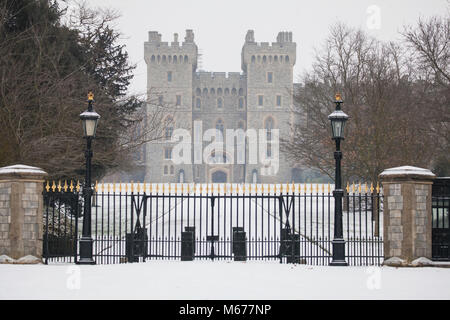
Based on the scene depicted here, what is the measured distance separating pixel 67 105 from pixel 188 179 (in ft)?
169

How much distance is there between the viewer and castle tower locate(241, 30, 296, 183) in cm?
6906

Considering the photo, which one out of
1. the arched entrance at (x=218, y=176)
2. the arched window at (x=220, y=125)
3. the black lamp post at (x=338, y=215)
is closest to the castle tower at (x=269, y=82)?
→ the arched window at (x=220, y=125)

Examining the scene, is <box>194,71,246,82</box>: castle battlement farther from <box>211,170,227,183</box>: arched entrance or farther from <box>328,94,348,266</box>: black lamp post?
<box>328,94,348,266</box>: black lamp post

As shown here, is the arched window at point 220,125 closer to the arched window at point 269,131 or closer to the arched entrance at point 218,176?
the arched entrance at point 218,176

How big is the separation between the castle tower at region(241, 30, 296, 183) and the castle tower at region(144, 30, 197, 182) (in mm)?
7183

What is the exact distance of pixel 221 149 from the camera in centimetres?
7031

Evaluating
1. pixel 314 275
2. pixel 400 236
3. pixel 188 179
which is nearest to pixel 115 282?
pixel 314 275

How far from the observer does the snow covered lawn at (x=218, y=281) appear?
26.3ft

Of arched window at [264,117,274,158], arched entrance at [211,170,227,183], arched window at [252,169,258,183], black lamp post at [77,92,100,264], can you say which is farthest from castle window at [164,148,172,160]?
black lamp post at [77,92,100,264]

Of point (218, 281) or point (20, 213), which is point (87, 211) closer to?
point (20, 213)

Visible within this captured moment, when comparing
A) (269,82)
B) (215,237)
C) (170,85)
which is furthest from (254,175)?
(215,237)

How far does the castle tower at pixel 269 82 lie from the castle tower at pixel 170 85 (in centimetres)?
718

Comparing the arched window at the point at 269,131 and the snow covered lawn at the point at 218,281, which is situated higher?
the arched window at the point at 269,131
